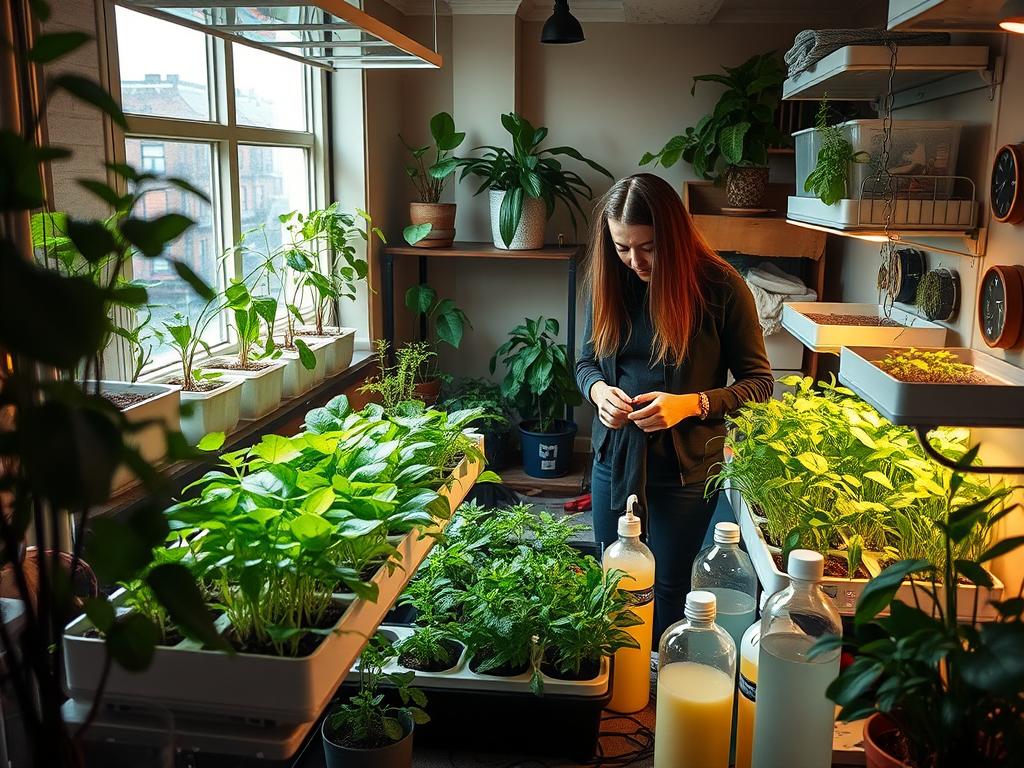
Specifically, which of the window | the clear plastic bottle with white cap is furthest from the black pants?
the window

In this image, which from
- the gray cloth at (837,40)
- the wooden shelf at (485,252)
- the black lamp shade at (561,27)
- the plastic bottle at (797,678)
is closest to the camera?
the plastic bottle at (797,678)

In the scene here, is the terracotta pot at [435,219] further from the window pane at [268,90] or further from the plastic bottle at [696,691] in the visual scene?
the plastic bottle at [696,691]

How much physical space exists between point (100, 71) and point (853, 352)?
1.80 metres

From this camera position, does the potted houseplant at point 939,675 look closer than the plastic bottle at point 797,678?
Yes

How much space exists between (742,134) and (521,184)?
102 cm

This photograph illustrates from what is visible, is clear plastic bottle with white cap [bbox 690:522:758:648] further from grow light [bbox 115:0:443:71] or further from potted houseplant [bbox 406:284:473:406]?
potted houseplant [bbox 406:284:473:406]

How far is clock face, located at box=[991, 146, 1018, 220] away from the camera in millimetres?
1817

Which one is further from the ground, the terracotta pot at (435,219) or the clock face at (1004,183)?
the clock face at (1004,183)

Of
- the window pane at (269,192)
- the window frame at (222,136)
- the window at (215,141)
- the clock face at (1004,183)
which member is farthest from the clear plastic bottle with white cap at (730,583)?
the window pane at (269,192)

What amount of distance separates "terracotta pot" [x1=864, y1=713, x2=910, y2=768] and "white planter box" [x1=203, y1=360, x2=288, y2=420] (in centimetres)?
193

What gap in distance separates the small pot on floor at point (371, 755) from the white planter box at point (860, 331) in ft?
4.34

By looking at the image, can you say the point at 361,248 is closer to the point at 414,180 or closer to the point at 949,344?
the point at 414,180

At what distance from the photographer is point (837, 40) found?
2275 mm

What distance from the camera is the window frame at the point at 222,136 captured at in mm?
2312
